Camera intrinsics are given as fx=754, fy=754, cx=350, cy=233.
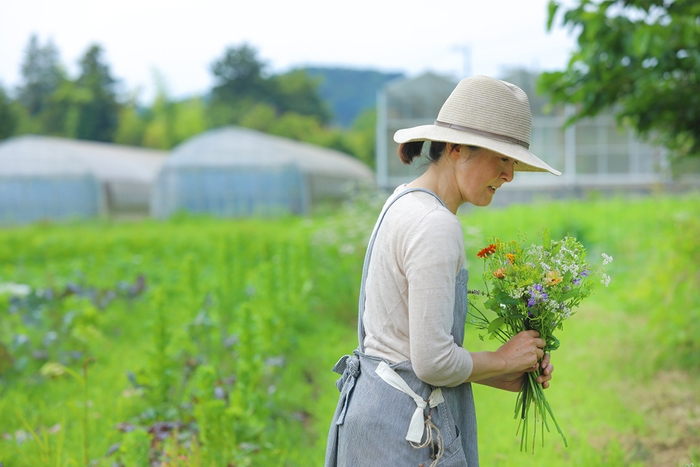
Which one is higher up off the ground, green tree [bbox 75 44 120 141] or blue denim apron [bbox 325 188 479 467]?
green tree [bbox 75 44 120 141]

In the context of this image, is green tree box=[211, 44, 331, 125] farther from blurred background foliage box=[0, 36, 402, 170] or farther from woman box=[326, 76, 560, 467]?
woman box=[326, 76, 560, 467]

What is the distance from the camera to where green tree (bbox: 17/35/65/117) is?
59.2m

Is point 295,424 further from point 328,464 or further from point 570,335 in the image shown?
point 570,335

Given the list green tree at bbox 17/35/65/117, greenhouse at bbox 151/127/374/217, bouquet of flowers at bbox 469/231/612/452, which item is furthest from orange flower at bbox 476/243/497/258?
green tree at bbox 17/35/65/117

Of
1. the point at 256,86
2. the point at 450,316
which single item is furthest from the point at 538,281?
the point at 256,86

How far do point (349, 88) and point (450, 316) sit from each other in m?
125

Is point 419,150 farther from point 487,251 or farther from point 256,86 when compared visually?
point 256,86

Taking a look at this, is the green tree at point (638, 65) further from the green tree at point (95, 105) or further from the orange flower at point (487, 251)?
the green tree at point (95, 105)

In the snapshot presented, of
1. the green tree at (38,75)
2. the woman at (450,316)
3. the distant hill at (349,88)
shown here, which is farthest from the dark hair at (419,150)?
the distant hill at (349,88)

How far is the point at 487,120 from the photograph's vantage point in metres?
1.71

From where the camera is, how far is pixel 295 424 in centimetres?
406

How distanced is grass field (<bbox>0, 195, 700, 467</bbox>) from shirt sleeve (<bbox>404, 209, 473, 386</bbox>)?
30 centimetres

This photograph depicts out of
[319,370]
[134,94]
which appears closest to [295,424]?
[319,370]

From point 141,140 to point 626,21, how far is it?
1758 inches
